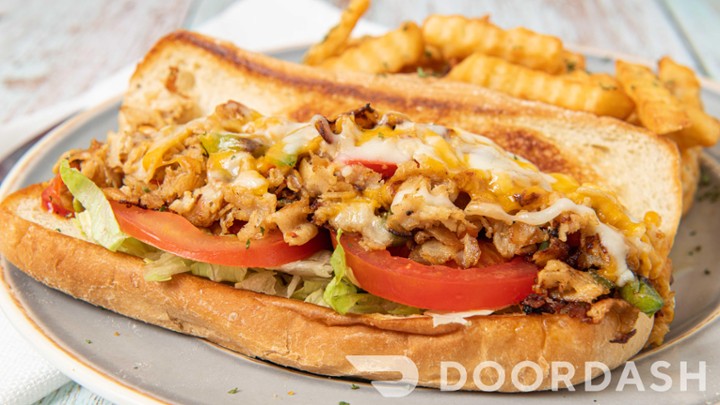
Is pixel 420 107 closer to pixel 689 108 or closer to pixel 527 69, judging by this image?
pixel 527 69

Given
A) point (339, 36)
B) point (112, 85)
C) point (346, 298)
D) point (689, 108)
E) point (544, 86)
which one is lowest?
point (112, 85)

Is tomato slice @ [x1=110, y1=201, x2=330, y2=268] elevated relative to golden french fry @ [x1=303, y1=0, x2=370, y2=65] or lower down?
lower down

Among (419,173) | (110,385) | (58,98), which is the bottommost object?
(58,98)

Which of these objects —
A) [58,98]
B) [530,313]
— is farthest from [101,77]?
[530,313]

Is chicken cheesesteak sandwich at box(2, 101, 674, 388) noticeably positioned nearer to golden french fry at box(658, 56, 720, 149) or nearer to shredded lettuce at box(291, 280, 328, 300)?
shredded lettuce at box(291, 280, 328, 300)

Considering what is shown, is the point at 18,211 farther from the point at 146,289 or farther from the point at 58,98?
the point at 58,98

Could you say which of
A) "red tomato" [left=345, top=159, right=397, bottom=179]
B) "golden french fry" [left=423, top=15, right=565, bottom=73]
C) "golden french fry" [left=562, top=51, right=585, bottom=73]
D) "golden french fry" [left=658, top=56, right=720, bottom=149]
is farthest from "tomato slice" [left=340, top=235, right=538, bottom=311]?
"golden french fry" [left=562, top=51, right=585, bottom=73]

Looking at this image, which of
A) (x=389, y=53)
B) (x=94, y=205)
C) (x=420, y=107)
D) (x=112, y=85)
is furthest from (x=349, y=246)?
(x=112, y=85)
